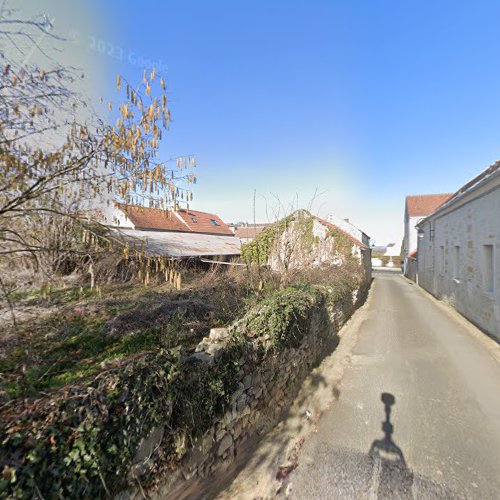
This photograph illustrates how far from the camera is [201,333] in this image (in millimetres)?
5715

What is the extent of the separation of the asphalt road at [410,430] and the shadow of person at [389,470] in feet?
0.04

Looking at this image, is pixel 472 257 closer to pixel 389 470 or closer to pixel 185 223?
pixel 389 470

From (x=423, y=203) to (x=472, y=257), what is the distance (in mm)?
29845

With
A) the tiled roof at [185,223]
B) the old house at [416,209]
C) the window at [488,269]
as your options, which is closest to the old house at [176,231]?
the tiled roof at [185,223]

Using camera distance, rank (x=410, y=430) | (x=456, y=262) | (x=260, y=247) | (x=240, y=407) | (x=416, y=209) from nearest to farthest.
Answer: (x=240, y=407), (x=410, y=430), (x=456, y=262), (x=260, y=247), (x=416, y=209)

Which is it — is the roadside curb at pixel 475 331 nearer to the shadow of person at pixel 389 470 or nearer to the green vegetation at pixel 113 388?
the shadow of person at pixel 389 470

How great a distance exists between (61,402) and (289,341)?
363cm

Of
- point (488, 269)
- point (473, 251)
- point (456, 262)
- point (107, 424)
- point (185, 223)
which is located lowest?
point (107, 424)

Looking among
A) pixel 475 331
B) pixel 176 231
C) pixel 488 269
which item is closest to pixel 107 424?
pixel 475 331

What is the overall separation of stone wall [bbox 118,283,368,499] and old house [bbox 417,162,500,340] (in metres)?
6.10

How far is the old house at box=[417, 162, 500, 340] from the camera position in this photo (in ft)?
25.3

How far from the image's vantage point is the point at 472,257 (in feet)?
31.3

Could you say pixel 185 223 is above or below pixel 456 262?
above

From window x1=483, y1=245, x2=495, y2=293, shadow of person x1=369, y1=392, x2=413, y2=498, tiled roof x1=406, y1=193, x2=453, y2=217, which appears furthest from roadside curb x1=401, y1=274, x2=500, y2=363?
tiled roof x1=406, y1=193, x2=453, y2=217
